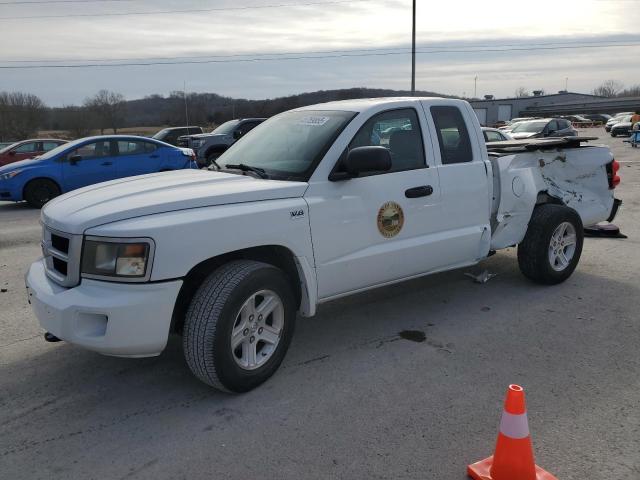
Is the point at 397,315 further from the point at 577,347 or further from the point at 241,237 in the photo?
the point at 241,237

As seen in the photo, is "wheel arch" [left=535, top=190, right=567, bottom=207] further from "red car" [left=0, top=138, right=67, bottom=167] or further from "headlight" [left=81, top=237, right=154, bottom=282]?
"red car" [left=0, top=138, right=67, bottom=167]

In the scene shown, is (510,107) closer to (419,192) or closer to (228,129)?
(228,129)

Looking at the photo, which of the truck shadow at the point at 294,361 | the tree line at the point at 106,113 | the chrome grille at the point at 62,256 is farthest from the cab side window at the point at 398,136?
the tree line at the point at 106,113

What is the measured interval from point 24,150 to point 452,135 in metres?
16.5

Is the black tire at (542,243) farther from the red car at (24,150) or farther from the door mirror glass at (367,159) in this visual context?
the red car at (24,150)

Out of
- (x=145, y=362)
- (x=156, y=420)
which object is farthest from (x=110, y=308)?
(x=145, y=362)

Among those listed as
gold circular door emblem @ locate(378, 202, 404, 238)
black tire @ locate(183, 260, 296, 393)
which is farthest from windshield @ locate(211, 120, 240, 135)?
black tire @ locate(183, 260, 296, 393)

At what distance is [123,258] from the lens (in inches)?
127

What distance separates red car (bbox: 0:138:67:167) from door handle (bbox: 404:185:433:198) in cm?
1601

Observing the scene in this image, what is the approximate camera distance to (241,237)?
355 cm

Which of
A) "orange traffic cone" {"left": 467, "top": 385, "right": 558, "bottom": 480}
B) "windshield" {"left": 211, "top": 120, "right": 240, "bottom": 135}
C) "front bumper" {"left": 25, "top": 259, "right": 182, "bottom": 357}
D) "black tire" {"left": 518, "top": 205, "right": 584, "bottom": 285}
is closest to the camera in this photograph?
"orange traffic cone" {"left": 467, "top": 385, "right": 558, "bottom": 480}

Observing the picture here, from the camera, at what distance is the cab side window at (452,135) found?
192 inches

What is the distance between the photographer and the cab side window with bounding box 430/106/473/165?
487 cm

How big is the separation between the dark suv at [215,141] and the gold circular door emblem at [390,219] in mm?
12687
